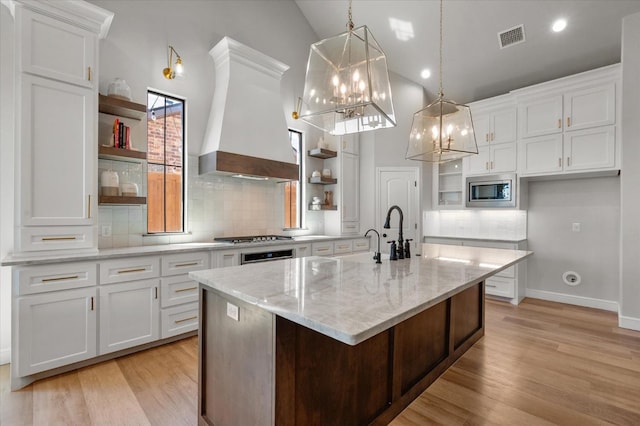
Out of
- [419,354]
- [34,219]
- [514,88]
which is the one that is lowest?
[419,354]

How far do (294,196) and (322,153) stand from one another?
807 millimetres

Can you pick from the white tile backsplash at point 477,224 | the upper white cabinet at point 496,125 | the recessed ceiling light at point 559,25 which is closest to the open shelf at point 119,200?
the white tile backsplash at point 477,224

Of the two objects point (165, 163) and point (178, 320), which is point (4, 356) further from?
point (165, 163)

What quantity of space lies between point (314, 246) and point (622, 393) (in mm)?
3143

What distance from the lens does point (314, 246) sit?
4258 mm

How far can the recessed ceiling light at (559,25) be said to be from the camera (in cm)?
370

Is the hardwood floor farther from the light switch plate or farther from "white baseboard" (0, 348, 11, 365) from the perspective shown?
the light switch plate

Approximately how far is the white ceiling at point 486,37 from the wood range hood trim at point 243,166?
256 cm

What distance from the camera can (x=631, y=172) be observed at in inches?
138

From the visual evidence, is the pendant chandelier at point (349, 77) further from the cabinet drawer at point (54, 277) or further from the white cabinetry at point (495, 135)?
the white cabinetry at point (495, 135)

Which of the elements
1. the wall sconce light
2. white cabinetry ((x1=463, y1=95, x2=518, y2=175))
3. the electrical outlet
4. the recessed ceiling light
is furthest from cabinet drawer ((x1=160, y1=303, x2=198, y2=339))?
the recessed ceiling light

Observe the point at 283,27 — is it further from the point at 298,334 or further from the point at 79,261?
the point at 298,334

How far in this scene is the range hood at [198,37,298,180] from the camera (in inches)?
141

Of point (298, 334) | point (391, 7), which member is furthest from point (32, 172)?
point (391, 7)
